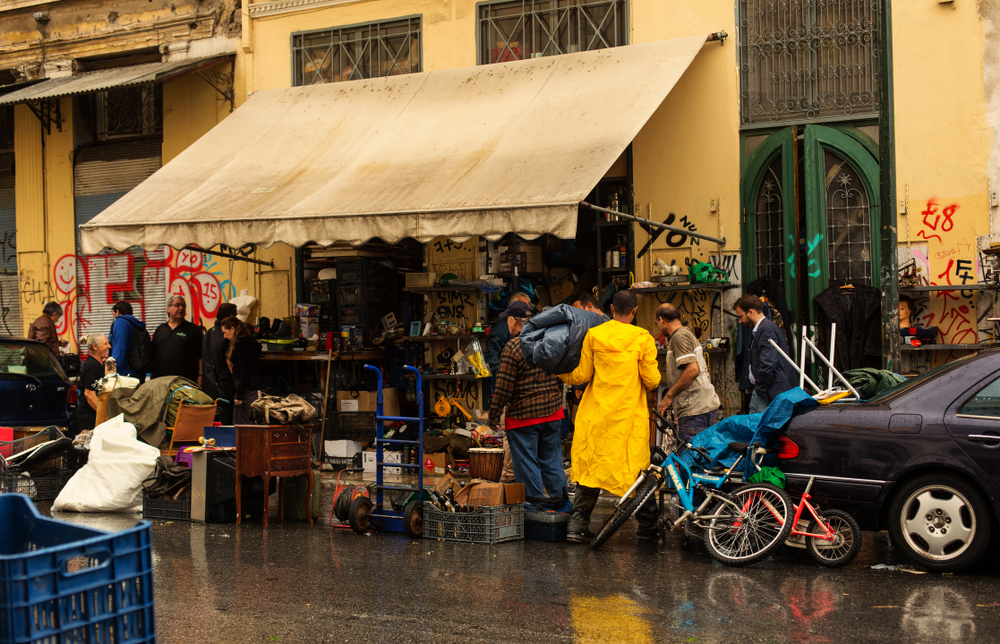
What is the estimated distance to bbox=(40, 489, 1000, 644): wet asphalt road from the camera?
5.26m

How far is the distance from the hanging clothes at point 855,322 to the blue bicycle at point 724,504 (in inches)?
167

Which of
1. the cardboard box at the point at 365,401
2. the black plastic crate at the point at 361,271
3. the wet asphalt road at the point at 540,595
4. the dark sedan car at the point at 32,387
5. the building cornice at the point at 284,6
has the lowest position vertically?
the wet asphalt road at the point at 540,595

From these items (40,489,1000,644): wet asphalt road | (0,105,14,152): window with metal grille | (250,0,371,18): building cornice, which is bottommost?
(40,489,1000,644): wet asphalt road

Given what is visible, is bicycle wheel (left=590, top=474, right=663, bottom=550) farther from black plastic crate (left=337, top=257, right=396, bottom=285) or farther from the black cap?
black plastic crate (left=337, top=257, right=396, bottom=285)

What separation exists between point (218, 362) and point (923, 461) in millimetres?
8363

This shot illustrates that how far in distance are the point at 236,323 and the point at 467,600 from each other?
684 cm

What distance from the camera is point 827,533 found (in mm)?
6805

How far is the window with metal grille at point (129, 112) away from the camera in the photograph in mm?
15312

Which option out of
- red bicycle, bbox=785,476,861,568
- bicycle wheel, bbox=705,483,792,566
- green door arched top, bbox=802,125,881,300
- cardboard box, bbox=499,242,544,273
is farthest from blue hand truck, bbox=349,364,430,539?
green door arched top, bbox=802,125,881,300

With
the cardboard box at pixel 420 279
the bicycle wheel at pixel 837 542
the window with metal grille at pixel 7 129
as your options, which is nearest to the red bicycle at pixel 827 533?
the bicycle wheel at pixel 837 542

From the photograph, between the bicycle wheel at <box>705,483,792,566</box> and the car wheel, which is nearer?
the car wheel

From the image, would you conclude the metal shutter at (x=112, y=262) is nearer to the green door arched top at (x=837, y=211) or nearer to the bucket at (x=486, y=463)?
the bucket at (x=486, y=463)

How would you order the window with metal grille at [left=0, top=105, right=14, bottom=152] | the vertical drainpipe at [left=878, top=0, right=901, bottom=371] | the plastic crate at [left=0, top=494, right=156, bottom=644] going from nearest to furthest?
the plastic crate at [left=0, top=494, right=156, bottom=644] < the vertical drainpipe at [left=878, top=0, right=901, bottom=371] < the window with metal grille at [left=0, top=105, right=14, bottom=152]

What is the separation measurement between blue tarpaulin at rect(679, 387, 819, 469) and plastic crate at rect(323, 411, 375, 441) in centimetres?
583
